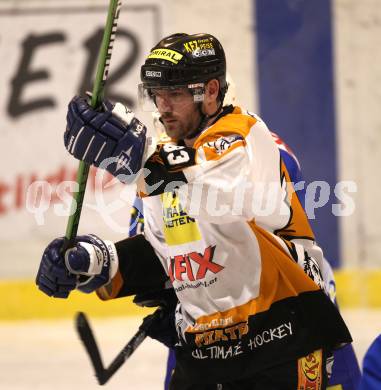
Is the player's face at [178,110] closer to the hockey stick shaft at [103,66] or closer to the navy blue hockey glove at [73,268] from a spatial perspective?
the hockey stick shaft at [103,66]

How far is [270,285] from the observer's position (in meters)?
2.30

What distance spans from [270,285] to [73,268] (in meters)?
0.49

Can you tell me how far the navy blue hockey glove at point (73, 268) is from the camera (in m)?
2.47

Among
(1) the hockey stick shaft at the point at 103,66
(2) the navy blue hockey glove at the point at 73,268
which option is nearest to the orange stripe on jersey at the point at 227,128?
(1) the hockey stick shaft at the point at 103,66

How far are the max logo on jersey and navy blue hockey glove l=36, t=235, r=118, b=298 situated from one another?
29 cm

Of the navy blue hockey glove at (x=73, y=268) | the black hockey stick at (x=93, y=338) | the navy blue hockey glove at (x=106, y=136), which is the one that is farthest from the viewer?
the black hockey stick at (x=93, y=338)

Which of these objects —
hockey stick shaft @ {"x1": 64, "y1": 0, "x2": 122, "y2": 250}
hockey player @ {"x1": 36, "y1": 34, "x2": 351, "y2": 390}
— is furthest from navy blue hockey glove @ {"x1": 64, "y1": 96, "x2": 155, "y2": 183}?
hockey player @ {"x1": 36, "y1": 34, "x2": 351, "y2": 390}

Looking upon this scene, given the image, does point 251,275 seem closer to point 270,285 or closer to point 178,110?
point 270,285

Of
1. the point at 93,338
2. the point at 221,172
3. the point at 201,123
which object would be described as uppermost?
the point at 201,123

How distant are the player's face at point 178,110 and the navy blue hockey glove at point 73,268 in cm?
40

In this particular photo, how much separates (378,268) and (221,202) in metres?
3.46

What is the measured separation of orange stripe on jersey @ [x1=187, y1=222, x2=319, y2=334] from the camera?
229 cm

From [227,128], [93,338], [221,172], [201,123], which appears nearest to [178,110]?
[201,123]

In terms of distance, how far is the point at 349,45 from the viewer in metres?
5.41
